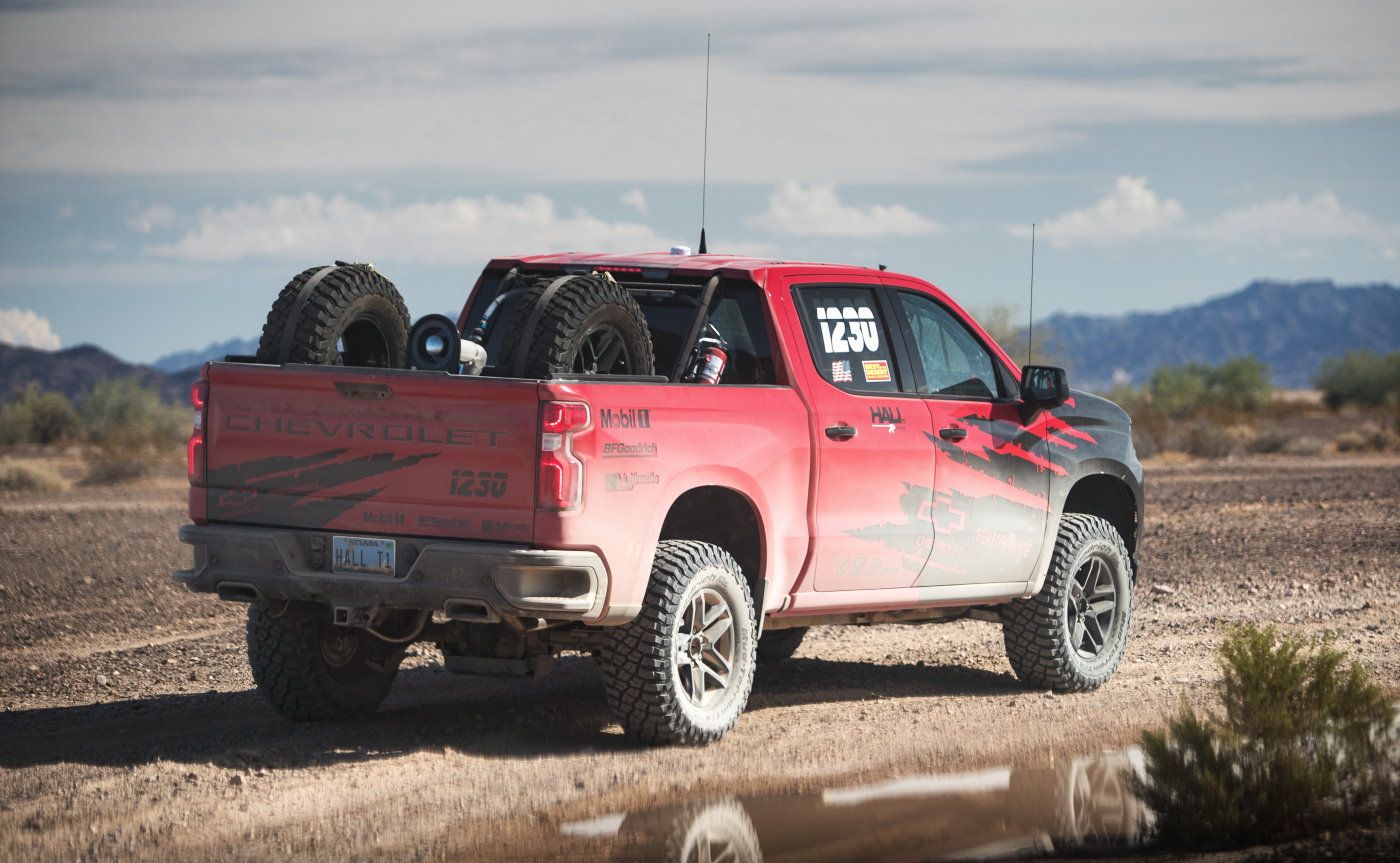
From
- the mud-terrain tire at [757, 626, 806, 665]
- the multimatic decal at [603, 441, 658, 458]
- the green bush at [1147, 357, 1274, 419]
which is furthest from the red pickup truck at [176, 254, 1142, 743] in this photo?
the green bush at [1147, 357, 1274, 419]

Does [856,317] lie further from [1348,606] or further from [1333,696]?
[1348,606]

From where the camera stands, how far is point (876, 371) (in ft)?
29.8

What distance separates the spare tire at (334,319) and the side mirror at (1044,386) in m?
3.22

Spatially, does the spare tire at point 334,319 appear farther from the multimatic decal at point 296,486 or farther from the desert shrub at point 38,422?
the desert shrub at point 38,422

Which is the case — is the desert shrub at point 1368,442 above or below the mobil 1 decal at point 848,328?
below

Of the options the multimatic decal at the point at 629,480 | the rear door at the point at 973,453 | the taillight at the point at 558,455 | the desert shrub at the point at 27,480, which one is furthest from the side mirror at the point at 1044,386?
the desert shrub at the point at 27,480

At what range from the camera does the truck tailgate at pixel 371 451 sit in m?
7.39

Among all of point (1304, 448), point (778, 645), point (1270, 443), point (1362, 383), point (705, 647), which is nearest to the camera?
point (705, 647)

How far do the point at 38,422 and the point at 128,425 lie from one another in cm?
283

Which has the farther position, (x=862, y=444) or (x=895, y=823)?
(x=862, y=444)

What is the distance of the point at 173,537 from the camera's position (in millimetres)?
20562

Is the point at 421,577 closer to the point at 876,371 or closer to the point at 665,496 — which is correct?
the point at 665,496

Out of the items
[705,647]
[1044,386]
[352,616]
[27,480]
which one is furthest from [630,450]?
Answer: [27,480]

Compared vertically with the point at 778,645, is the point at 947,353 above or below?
above
